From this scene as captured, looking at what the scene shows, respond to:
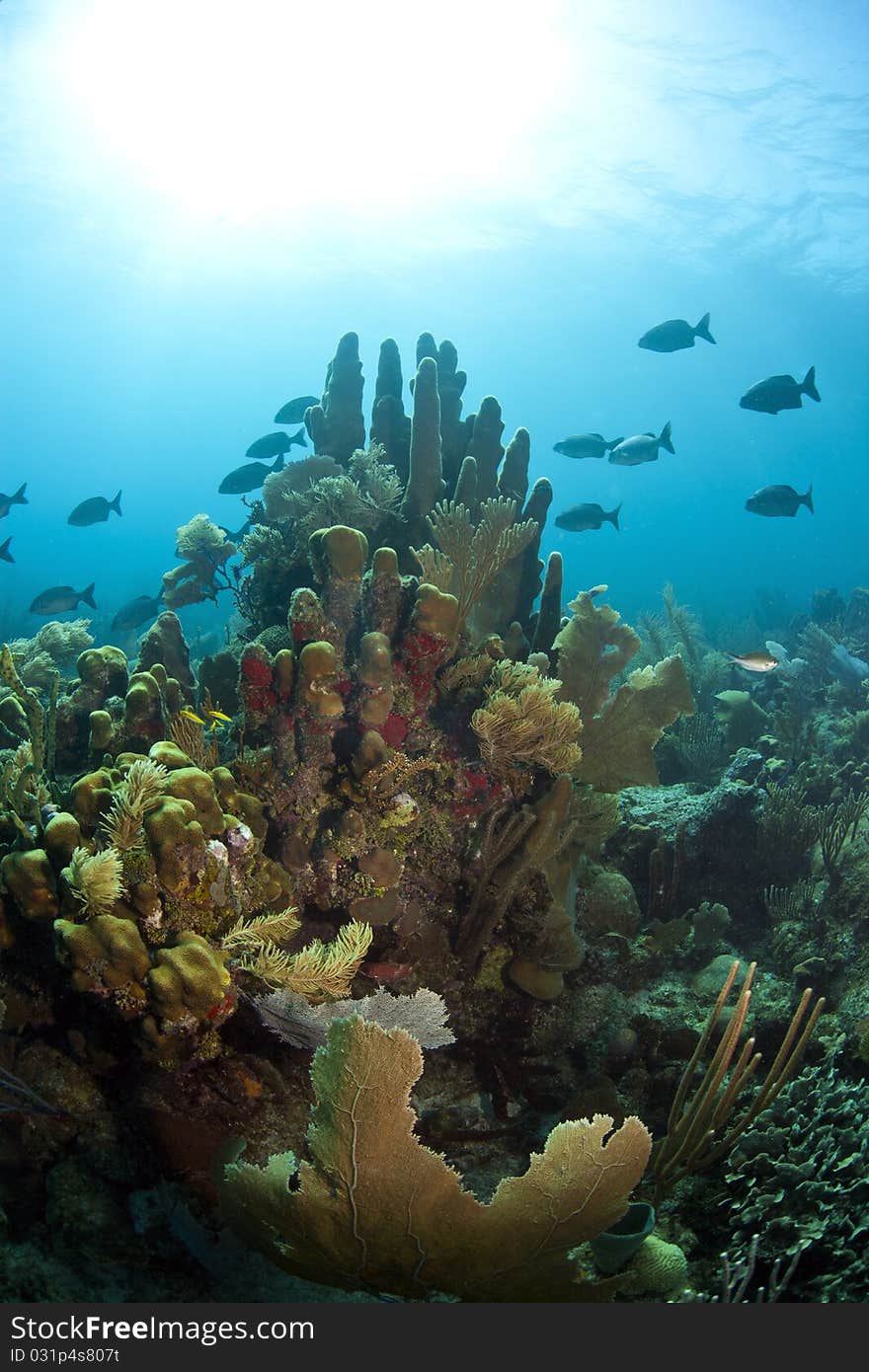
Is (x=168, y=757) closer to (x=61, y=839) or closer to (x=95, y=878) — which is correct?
(x=61, y=839)

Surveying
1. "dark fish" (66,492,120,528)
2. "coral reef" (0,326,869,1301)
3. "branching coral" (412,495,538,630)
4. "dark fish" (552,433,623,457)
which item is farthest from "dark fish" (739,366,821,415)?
"dark fish" (66,492,120,528)

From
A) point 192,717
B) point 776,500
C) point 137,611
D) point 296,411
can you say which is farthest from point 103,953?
point 776,500

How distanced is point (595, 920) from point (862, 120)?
93.6ft

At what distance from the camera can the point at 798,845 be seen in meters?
5.52

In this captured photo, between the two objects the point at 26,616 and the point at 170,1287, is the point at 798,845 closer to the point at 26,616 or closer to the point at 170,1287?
the point at 170,1287

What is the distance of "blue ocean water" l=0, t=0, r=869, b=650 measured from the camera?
17.5 m

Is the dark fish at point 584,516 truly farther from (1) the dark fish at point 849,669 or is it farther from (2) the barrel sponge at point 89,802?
(2) the barrel sponge at point 89,802

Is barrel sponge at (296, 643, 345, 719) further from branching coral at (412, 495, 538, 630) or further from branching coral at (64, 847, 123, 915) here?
branching coral at (64, 847, 123, 915)

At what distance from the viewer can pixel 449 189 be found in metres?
26.7

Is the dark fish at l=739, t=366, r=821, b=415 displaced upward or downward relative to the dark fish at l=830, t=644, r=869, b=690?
upward

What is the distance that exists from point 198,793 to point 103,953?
0.73m

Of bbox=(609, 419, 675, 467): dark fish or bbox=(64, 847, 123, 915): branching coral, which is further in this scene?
bbox=(609, 419, 675, 467): dark fish

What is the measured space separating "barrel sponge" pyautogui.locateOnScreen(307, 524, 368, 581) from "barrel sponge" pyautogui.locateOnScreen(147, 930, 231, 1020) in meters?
2.27

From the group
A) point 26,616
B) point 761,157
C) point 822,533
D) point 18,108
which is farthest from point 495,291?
point 822,533
